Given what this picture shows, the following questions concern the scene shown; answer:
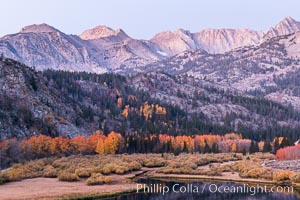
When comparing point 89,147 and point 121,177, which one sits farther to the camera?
point 89,147

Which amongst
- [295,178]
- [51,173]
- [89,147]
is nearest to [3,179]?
[51,173]

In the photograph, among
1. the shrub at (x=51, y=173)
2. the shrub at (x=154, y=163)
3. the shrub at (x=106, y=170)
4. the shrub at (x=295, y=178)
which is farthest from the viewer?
the shrub at (x=154, y=163)

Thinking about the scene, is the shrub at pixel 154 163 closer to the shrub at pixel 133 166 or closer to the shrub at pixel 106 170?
the shrub at pixel 133 166

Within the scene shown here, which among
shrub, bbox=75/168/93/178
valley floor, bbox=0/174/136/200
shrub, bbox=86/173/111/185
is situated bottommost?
valley floor, bbox=0/174/136/200

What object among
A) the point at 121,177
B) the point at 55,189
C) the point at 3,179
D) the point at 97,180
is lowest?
the point at 55,189

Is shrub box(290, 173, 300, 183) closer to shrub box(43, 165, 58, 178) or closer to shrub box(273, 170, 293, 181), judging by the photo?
shrub box(273, 170, 293, 181)

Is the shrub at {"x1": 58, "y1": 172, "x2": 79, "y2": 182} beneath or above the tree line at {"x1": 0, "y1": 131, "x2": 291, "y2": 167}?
beneath

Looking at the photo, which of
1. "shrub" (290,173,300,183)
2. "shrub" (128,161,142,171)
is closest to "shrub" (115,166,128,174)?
"shrub" (128,161,142,171)

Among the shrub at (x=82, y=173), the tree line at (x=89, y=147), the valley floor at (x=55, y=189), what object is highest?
the tree line at (x=89, y=147)

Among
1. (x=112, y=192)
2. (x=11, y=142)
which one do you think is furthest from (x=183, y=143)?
(x=112, y=192)

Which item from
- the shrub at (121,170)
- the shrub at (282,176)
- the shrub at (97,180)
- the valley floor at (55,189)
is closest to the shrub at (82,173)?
the valley floor at (55,189)

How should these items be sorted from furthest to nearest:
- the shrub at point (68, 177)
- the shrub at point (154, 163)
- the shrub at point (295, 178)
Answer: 1. the shrub at point (154, 163)
2. the shrub at point (68, 177)
3. the shrub at point (295, 178)

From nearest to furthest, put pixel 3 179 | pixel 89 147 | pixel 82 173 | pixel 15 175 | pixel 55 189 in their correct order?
pixel 55 189
pixel 3 179
pixel 15 175
pixel 82 173
pixel 89 147

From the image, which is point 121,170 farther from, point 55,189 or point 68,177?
point 55,189
